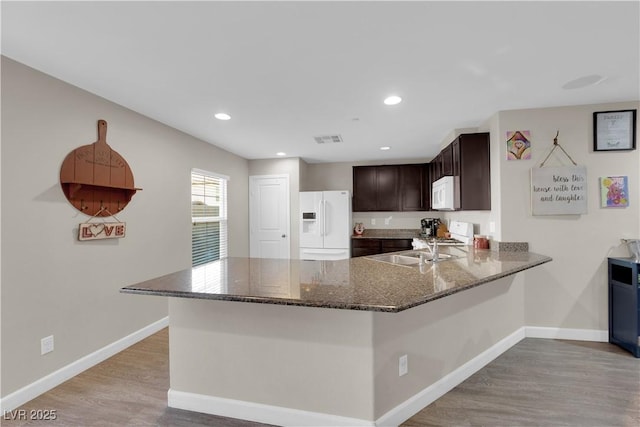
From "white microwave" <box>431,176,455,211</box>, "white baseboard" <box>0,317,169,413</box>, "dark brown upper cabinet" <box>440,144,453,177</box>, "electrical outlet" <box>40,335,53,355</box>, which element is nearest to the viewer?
"white baseboard" <box>0,317,169,413</box>

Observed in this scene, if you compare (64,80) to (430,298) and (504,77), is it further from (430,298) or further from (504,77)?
(504,77)

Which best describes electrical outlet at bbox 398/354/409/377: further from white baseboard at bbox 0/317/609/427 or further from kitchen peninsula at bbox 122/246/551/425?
white baseboard at bbox 0/317/609/427

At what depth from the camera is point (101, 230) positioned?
2672 mm

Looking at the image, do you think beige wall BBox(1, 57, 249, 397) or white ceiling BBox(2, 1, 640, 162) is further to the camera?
beige wall BBox(1, 57, 249, 397)

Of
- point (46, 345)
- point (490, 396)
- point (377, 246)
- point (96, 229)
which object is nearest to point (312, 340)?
point (490, 396)

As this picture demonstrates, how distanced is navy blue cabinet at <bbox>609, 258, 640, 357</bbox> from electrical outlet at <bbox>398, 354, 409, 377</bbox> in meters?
2.27

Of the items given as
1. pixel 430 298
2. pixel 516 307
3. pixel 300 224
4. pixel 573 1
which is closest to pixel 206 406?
pixel 430 298

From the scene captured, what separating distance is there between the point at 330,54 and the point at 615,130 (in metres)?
2.89

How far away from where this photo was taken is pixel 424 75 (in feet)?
7.52

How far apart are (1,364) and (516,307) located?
411 cm

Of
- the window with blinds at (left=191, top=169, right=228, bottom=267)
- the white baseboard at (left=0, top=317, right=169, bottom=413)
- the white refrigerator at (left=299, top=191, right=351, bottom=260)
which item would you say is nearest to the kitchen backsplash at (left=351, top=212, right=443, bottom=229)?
the white refrigerator at (left=299, top=191, right=351, bottom=260)

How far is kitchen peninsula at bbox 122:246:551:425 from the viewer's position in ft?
5.54

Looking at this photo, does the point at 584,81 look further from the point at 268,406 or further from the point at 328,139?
the point at 268,406

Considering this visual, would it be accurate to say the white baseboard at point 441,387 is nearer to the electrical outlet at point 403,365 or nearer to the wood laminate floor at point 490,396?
the wood laminate floor at point 490,396
